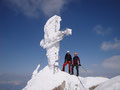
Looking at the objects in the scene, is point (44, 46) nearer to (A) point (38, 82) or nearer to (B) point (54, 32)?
(B) point (54, 32)

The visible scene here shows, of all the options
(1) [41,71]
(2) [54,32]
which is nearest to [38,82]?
(1) [41,71]

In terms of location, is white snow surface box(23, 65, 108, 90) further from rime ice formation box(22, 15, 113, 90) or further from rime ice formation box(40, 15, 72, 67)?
rime ice formation box(40, 15, 72, 67)

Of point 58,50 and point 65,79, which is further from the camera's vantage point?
point 58,50

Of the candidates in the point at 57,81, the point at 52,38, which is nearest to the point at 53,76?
the point at 57,81

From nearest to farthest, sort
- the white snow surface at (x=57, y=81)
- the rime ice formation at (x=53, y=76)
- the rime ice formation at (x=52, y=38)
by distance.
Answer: the white snow surface at (x=57, y=81), the rime ice formation at (x=53, y=76), the rime ice formation at (x=52, y=38)

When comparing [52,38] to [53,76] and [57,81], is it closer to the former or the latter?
[53,76]

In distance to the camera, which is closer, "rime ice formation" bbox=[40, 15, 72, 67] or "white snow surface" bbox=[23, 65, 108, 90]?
"white snow surface" bbox=[23, 65, 108, 90]

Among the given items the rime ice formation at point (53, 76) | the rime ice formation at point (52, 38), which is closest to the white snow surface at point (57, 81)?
the rime ice formation at point (53, 76)

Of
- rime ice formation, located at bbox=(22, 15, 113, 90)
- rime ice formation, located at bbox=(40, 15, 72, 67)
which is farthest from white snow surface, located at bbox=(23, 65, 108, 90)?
rime ice formation, located at bbox=(40, 15, 72, 67)

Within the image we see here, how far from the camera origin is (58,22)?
12.9 metres

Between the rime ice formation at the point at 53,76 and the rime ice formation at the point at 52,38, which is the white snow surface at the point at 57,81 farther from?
the rime ice formation at the point at 52,38

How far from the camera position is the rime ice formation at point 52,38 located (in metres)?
12.3

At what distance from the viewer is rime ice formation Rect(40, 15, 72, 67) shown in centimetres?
1230

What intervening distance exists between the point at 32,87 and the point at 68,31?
5855 mm
